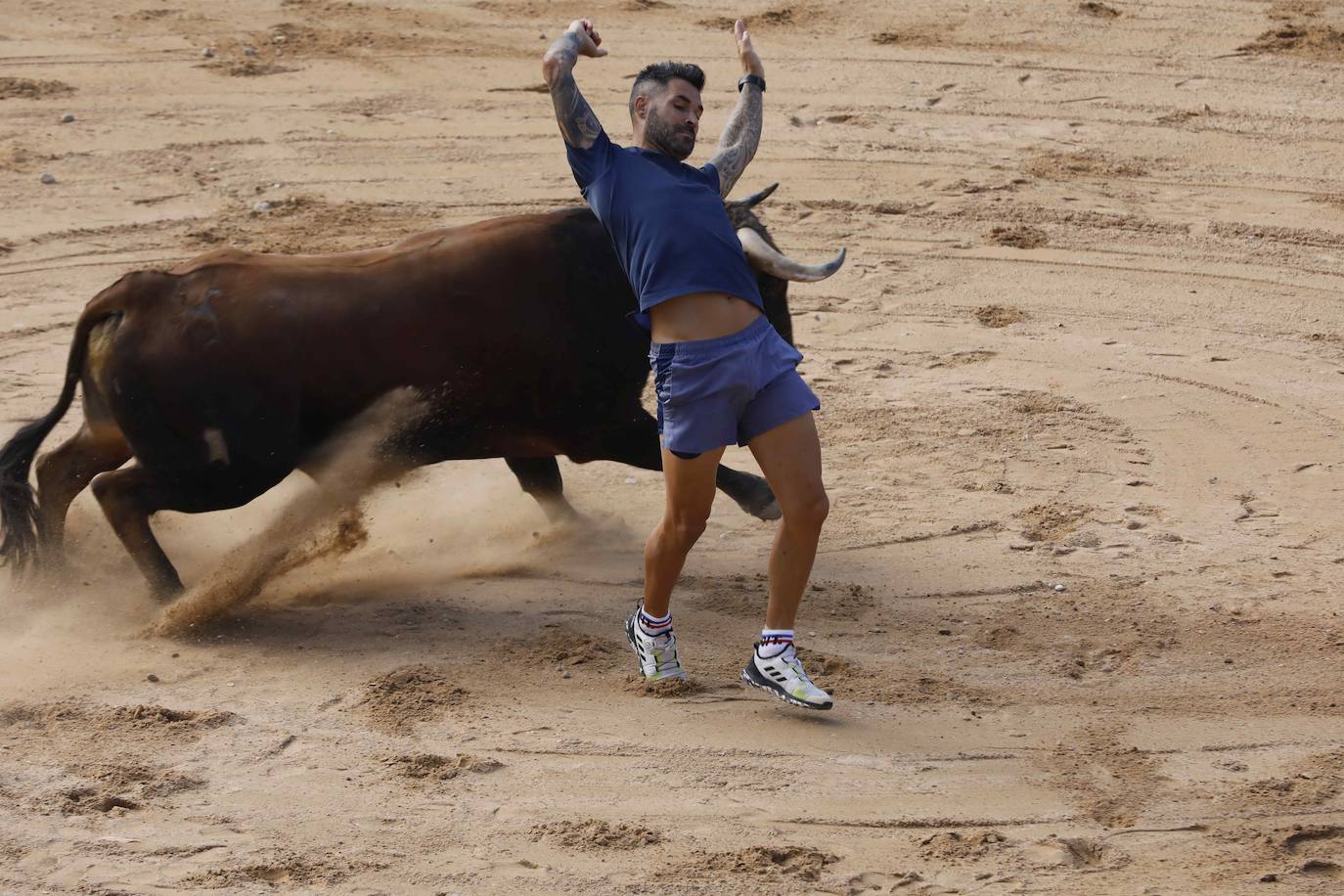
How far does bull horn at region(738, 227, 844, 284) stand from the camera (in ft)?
16.7

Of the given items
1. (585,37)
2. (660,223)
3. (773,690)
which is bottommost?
(773,690)

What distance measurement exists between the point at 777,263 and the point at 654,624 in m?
1.19

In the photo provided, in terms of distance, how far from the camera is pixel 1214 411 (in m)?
7.60

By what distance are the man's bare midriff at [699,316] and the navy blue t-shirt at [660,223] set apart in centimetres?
3

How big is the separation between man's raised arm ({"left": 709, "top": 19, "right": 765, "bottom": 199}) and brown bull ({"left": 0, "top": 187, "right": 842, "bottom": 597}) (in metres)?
0.26

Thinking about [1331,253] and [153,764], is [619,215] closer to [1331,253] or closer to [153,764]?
[153,764]

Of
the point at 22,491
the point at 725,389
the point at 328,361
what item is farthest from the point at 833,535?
the point at 22,491

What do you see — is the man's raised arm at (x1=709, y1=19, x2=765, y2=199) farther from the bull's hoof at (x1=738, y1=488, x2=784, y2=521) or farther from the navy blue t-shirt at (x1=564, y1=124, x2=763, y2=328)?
the bull's hoof at (x1=738, y1=488, x2=784, y2=521)

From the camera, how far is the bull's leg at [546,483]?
21.6 ft

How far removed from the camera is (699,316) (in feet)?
15.7

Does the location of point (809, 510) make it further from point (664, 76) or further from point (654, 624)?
point (664, 76)

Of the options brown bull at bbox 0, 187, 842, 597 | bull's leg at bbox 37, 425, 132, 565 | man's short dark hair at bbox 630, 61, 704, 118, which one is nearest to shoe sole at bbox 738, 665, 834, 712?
brown bull at bbox 0, 187, 842, 597

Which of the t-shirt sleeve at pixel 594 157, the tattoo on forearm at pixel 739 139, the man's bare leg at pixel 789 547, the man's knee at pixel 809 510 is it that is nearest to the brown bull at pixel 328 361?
the tattoo on forearm at pixel 739 139

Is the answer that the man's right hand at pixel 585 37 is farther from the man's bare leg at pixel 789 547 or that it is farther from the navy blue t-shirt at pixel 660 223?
the man's bare leg at pixel 789 547
